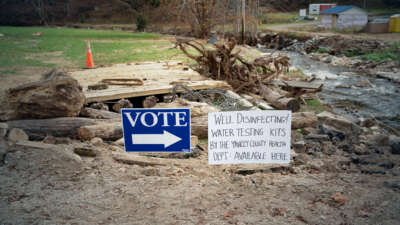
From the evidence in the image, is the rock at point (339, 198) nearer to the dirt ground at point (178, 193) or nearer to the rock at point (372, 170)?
the dirt ground at point (178, 193)

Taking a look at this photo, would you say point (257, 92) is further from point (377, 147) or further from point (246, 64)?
point (377, 147)

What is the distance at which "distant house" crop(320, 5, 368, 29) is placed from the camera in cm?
2913

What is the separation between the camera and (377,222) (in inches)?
114

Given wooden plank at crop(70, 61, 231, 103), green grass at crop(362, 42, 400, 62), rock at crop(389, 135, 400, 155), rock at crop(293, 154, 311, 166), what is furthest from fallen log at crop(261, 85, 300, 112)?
green grass at crop(362, 42, 400, 62)

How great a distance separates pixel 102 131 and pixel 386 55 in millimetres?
17493

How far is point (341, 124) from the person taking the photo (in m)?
6.74

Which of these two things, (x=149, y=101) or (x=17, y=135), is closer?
(x=17, y=135)

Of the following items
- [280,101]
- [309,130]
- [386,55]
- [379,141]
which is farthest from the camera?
[386,55]

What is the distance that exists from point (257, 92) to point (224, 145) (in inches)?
218

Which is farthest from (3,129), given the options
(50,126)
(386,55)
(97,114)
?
(386,55)

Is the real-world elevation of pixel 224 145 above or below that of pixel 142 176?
above

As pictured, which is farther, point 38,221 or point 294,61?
point 294,61

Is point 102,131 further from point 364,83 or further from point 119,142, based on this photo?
point 364,83

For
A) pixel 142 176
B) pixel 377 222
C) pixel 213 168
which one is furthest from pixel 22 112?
pixel 377 222
